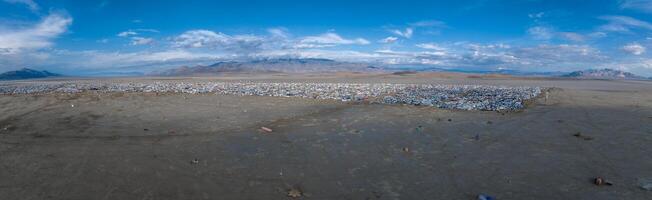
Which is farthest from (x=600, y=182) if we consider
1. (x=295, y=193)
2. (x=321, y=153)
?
(x=321, y=153)

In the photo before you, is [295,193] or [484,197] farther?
[295,193]

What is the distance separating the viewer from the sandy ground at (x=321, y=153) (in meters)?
7.59

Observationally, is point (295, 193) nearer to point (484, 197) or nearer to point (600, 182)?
point (484, 197)

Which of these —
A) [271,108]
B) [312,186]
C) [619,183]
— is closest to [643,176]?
[619,183]

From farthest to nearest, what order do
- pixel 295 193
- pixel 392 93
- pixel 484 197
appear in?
pixel 392 93
pixel 295 193
pixel 484 197

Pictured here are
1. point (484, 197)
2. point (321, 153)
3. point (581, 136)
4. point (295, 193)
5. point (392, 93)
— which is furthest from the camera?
point (392, 93)

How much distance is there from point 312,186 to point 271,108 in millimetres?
11244

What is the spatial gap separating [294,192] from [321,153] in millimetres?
3017

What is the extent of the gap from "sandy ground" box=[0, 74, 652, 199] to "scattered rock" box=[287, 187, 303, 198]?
76 millimetres

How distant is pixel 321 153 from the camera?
10383 mm

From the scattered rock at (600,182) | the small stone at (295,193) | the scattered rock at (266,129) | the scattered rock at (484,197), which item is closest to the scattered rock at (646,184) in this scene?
the scattered rock at (600,182)

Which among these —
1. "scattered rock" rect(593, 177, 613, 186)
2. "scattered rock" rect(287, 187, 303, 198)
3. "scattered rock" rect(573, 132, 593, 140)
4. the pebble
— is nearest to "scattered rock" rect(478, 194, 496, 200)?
"scattered rock" rect(593, 177, 613, 186)

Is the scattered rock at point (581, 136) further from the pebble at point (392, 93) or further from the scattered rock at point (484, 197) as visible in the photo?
the scattered rock at point (484, 197)

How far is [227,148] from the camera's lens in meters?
10.9
